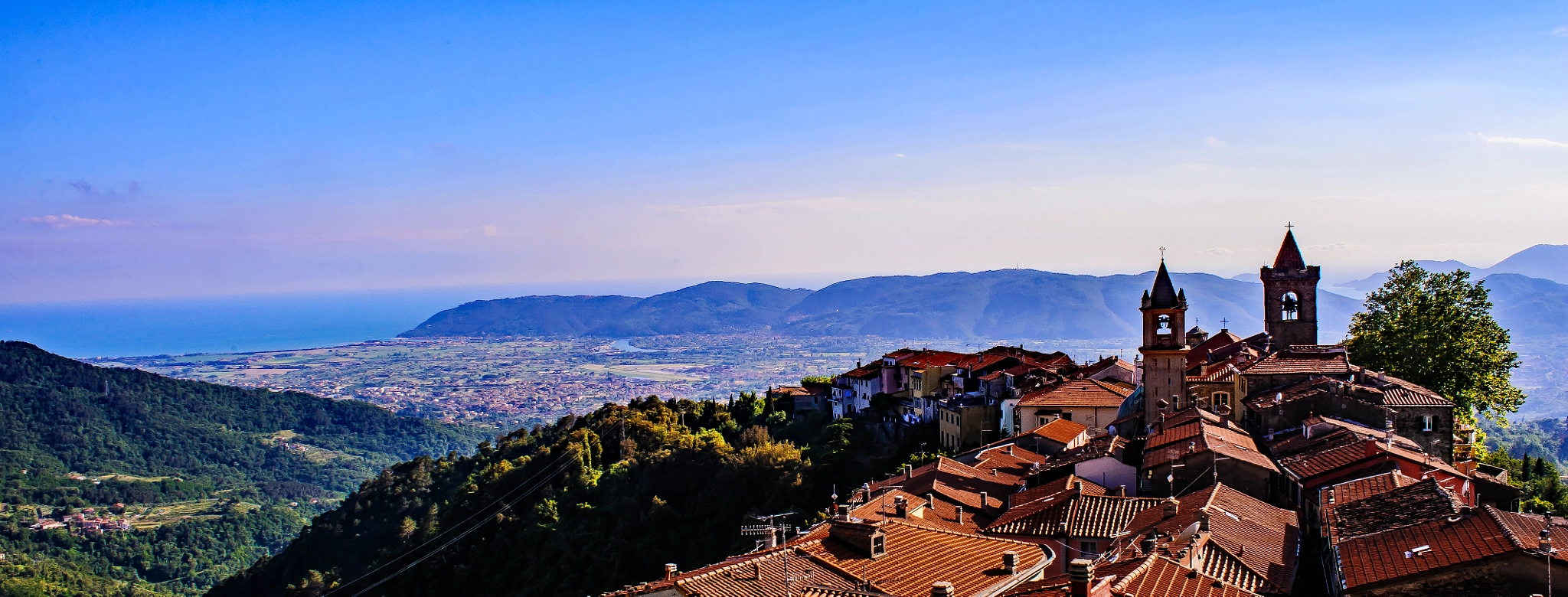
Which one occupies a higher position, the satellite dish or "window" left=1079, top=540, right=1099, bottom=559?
the satellite dish

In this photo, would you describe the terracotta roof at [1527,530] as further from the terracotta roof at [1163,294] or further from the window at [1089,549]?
the terracotta roof at [1163,294]

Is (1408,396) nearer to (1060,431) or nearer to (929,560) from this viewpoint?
(1060,431)

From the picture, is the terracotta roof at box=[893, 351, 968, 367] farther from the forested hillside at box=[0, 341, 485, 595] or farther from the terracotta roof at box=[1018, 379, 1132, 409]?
the forested hillside at box=[0, 341, 485, 595]

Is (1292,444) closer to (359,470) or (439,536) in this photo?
(439,536)

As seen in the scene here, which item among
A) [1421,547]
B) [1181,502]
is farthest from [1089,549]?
[1421,547]

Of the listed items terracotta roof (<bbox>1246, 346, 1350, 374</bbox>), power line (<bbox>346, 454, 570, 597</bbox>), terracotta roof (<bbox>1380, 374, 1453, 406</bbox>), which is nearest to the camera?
terracotta roof (<bbox>1380, 374, 1453, 406</bbox>)

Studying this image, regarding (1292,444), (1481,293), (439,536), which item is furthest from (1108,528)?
(439,536)

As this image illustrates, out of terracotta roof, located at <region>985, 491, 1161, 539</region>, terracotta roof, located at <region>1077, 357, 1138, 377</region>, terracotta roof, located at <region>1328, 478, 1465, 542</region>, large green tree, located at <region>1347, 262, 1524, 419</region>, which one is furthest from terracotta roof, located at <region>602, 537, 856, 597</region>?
terracotta roof, located at <region>1077, 357, 1138, 377</region>
